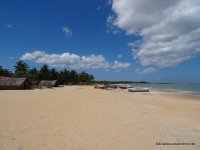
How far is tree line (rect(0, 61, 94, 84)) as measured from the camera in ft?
203

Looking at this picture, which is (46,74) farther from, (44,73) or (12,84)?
(12,84)

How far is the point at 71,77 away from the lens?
93.1 m

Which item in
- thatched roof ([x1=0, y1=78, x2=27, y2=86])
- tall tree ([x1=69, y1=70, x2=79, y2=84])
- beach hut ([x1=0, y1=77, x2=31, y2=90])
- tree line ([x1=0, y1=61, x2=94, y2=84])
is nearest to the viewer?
beach hut ([x1=0, y1=77, x2=31, y2=90])

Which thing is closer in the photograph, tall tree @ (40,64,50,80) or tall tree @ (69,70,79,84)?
tall tree @ (40,64,50,80)

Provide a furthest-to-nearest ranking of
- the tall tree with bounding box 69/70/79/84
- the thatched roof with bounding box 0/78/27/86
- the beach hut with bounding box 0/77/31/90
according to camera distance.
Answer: the tall tree with bounding box 69/70/79/84
the thatched roof with bounding box 0/78/27/86
the beach hut with bounding box 0/77/31/90

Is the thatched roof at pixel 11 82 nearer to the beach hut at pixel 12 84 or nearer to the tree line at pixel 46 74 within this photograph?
the beach hut at pixel 12 84

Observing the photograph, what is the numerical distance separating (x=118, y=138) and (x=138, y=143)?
72cm

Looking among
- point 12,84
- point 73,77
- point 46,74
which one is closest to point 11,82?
point 12,84

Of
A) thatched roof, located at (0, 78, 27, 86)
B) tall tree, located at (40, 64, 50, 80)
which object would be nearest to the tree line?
tall tree, located at (40, 64, 50, 80)

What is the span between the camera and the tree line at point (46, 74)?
6200cm

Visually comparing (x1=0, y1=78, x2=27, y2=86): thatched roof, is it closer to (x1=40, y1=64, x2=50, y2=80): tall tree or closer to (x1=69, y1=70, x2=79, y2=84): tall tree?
(x1=40, y1=64, x2=50, y2=80): tall tree

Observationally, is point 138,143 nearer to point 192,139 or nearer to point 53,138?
point 192,139

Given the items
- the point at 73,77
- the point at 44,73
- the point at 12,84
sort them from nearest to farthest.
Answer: the point at 12,84 → the point at 44,73 → the point at 73,77

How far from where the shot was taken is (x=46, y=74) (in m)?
74.7
